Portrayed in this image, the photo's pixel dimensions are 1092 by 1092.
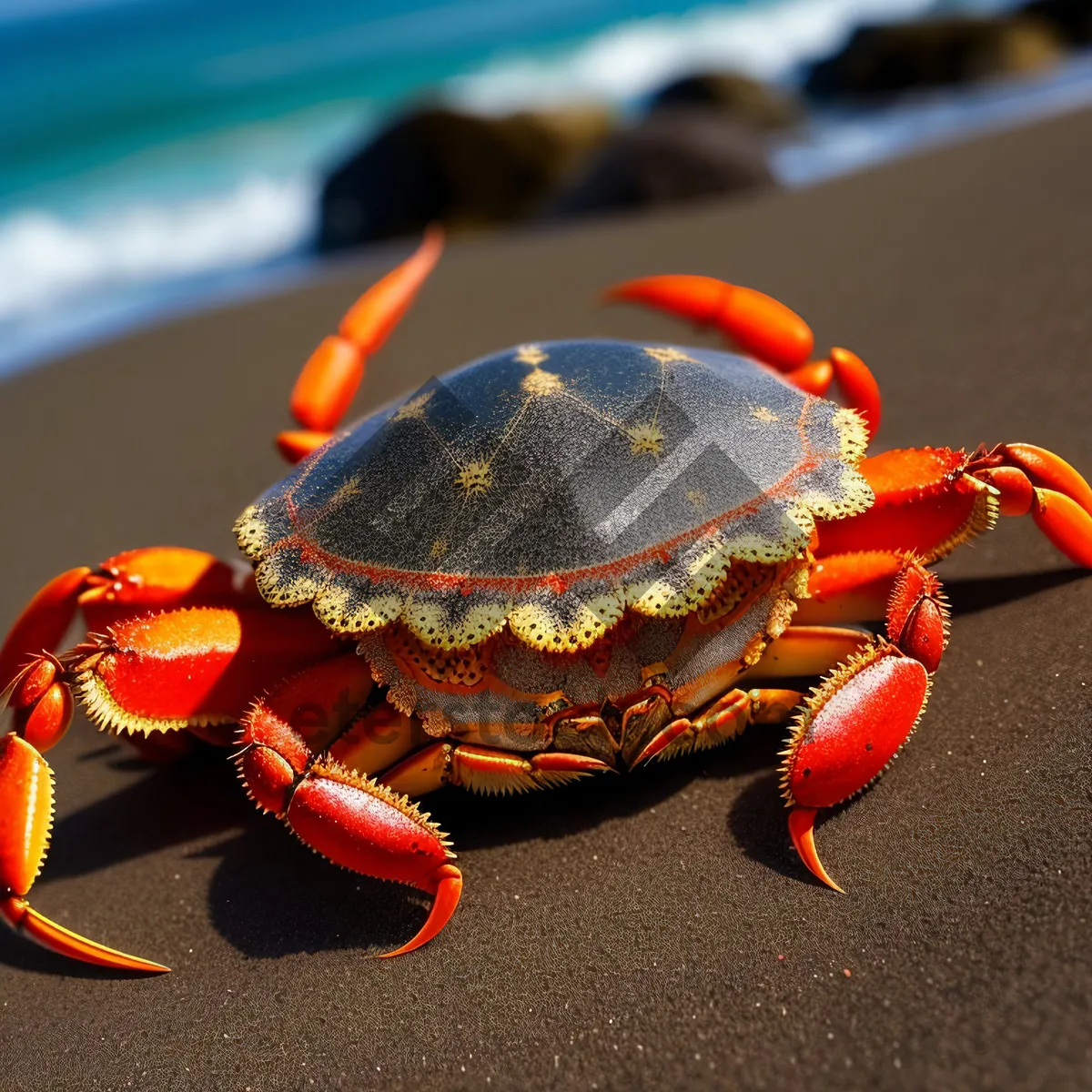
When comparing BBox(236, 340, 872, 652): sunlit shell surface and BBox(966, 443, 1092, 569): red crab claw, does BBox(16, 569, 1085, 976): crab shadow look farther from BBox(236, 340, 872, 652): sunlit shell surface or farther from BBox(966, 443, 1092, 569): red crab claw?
BBox(236, 340, 872, 652): sunlit shell surface

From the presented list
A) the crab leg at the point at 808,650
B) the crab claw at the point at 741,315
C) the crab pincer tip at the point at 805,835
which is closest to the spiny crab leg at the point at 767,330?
the crab claw at the point at 741,315

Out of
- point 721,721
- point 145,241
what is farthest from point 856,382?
point 145,241

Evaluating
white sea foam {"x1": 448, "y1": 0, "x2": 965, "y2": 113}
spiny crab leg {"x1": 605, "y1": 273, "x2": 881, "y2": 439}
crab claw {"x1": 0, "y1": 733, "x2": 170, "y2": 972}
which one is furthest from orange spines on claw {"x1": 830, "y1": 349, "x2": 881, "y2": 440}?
white sea foam {"x1": 448, "y1": 0, "x2": 965, "y2": 113}

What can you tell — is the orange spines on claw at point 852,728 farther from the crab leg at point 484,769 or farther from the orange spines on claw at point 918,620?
the crab leg at point 484,769

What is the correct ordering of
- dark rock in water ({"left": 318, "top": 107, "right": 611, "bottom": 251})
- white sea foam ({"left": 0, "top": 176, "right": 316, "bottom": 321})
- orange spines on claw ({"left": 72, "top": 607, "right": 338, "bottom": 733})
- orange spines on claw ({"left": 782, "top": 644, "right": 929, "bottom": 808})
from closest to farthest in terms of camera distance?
orange spines on claw ({"left": 782, "top": 644, "right": 929, "bottom": 808}), orange spines on claw ({"left": 72, "top": 607, "right": 338, "bottom": 733}), dark rock in water ({"left": 318, "top": 107, "right": 611, "bottom": 251}), white sea foam ({"left": 0, "top": 176, "right": 316, "bottom": 321})

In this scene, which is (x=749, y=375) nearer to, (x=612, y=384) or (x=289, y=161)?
(x=612, y=384)
